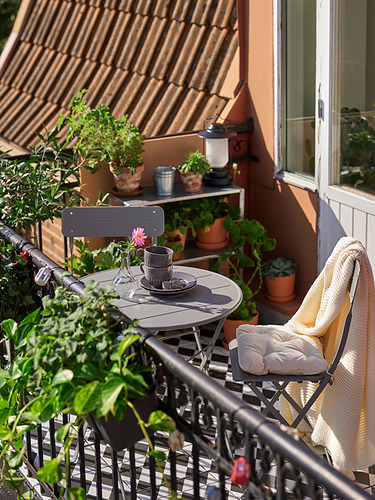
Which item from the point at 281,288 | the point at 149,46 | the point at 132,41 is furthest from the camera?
the point at 132,41

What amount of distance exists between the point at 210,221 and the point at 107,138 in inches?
36.7

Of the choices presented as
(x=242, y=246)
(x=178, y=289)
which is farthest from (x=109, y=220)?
(x=242, y=246)

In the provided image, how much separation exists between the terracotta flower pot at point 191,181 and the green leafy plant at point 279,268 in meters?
0.80

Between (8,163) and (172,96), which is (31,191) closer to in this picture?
(8,163)

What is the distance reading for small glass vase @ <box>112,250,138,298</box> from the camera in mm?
3518

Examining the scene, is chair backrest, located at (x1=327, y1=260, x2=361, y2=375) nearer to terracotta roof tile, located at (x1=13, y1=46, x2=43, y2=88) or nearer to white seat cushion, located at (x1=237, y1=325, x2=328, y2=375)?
white seat cushion, located at (x1=237, y1=325, x2=328, y2=375)

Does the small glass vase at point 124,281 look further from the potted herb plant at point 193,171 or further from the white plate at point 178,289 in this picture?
the potted herb plant at point 193,171

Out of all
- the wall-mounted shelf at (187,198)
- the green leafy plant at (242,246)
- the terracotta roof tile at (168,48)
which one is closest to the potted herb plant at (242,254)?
the green leafy plant at (242,246)

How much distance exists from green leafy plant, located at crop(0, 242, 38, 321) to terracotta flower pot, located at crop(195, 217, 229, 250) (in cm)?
238

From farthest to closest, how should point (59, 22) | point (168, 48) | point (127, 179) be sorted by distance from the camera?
point (59, 22)
point (168, 48)
point (127, 179)

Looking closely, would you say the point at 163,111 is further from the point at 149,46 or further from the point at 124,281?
the point at 124,281

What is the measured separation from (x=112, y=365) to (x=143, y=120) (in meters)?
4.20

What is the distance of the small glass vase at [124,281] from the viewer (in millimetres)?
3518

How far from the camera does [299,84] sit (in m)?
5.08
